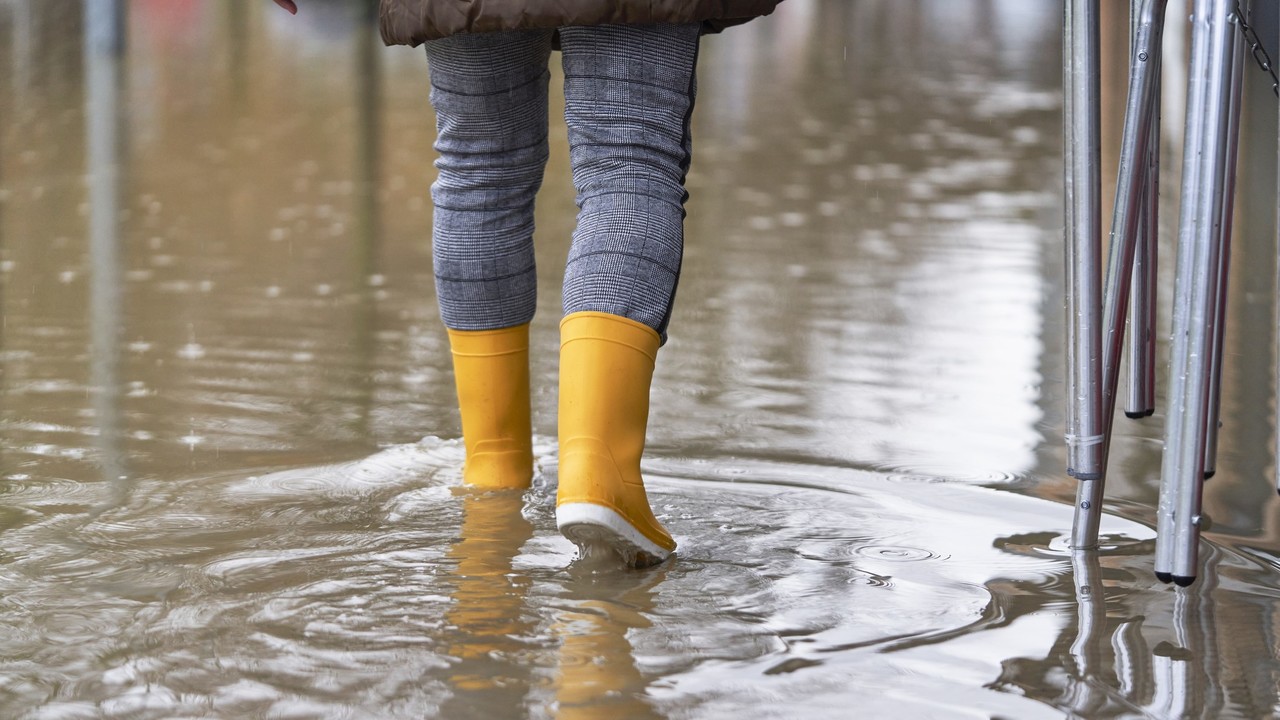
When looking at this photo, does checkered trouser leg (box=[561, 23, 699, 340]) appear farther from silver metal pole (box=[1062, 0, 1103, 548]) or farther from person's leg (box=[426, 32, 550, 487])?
silver metal pole (box=[1062, 0, 1103, 548])

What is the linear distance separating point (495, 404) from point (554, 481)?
16cm

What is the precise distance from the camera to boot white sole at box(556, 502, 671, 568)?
1.59 metres

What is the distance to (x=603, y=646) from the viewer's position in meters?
1.44

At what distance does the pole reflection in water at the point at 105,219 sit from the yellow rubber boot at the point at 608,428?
2.32 ft

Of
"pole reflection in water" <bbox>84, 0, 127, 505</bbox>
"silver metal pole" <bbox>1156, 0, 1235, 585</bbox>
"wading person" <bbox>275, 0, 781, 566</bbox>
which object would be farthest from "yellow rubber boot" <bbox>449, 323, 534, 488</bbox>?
"silver metal pole" <bbox>1156, 0, 1235, 585</bbox>

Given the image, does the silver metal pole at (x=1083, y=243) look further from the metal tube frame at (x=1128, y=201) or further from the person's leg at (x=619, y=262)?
the person's leg at (x=619, y=262)

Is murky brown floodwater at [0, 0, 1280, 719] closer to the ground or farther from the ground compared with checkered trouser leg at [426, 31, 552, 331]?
closer to the ground

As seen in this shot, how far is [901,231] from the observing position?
4.51 meters

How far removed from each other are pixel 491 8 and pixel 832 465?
2.83 ft

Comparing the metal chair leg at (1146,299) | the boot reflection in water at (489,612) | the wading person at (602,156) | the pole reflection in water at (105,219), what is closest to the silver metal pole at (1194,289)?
the metal chair leg at (1146,299)

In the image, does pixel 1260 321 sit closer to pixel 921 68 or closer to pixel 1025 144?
pixel 1025 144

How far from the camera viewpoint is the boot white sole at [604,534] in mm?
1593

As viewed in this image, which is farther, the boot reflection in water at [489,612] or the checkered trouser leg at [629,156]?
the checkered trouser leg at [629,156]

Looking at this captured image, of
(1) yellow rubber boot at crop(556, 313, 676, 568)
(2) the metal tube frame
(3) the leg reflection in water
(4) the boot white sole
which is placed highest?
(2) the metal tube frame
